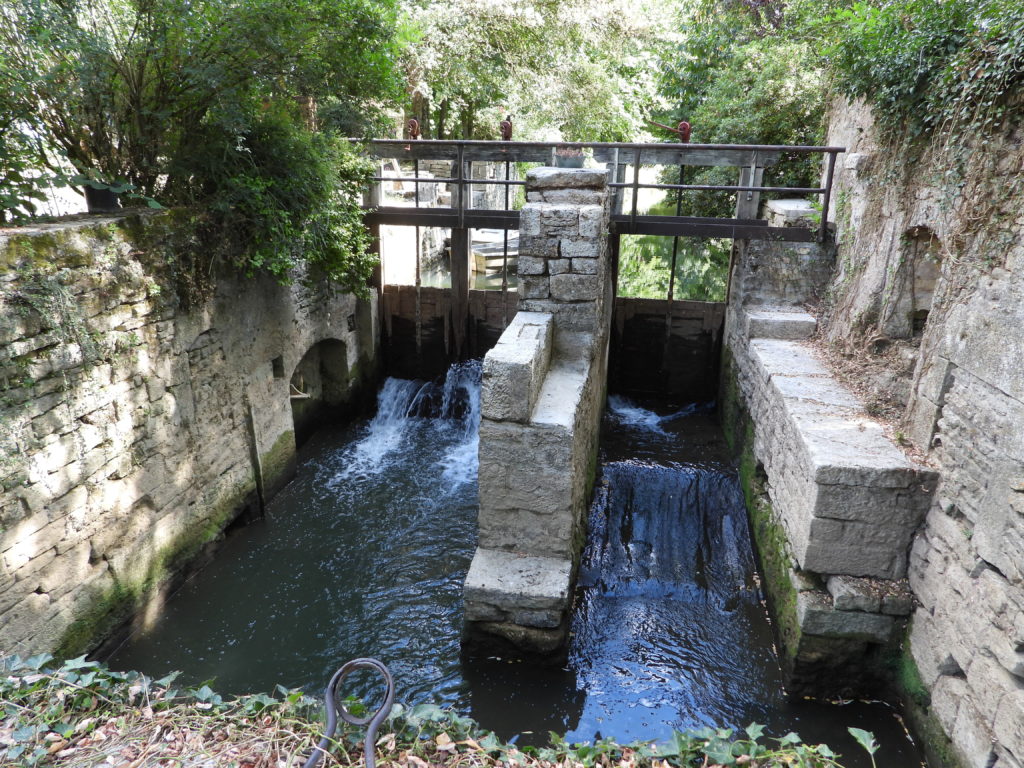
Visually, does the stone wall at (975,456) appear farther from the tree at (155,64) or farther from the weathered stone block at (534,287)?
the tree at (155,64)

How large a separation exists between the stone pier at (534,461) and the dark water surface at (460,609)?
0.40 metres

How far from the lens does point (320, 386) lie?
783 cm

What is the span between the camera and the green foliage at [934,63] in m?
3.50

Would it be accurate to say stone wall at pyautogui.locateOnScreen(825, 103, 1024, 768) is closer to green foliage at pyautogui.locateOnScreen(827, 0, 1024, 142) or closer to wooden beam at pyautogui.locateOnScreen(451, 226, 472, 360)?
green foliage at pyautogui.locateOnScreen(827, 0, 1024, 142)

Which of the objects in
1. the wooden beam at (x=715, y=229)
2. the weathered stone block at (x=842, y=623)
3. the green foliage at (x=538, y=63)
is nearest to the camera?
the weathered stone block at (x=842, y=623)

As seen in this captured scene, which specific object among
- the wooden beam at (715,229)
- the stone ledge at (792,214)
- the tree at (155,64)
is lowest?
the wooden beam at (715,229)

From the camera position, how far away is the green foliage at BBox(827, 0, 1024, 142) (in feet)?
11.5

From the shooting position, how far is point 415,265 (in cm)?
926

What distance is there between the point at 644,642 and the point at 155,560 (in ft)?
11.4

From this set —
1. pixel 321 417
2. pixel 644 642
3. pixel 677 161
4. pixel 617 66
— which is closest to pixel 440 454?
pixel 321 417

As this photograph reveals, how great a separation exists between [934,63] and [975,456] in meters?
2.60

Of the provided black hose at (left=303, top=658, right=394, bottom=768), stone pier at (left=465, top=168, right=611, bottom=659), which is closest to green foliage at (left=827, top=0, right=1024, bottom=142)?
stone pier at (left=465, top=168, right=611, bottom=659)

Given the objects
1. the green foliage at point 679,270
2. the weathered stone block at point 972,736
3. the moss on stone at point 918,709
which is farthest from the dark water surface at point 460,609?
the green foliage at point 679,270

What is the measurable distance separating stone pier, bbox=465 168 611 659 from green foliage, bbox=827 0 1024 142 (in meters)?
2.21
